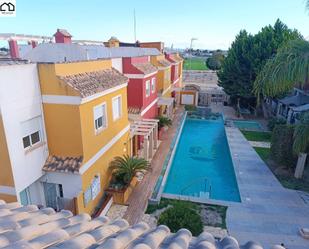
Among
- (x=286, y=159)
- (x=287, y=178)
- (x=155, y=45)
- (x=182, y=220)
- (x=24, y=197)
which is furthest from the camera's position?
(x=155, y=45)

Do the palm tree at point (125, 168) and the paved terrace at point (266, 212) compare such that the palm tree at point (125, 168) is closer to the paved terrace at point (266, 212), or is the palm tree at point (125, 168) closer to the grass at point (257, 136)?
the paved terrace at point (266, 212)

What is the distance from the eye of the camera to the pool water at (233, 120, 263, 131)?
34.6 m

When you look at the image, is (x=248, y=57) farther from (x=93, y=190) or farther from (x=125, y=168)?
(x=93, y=190)

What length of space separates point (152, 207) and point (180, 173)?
7.68m

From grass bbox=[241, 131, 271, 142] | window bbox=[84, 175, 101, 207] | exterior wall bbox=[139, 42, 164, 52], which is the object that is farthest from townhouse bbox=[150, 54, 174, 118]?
window bbox=[84, 175, 101, 207]

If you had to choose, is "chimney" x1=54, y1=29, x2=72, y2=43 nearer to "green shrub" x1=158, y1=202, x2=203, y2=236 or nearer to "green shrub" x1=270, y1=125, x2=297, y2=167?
"green shrub" x1=158, y1=202, x2=203, y2=236

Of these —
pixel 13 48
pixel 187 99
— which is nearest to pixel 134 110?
pixel 13 48

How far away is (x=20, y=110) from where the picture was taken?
11.1 metres

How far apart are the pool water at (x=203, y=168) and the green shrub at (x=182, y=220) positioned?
5.44 metres

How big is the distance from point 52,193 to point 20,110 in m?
5.44

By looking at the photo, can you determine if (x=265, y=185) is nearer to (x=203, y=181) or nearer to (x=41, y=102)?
(x=203, y=181)

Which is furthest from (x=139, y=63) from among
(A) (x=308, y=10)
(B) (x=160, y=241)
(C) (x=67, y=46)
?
(B) (x=160, y=241)

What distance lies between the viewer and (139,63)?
26.0 m

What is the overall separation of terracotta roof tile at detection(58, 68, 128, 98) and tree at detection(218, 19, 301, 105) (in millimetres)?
23512
